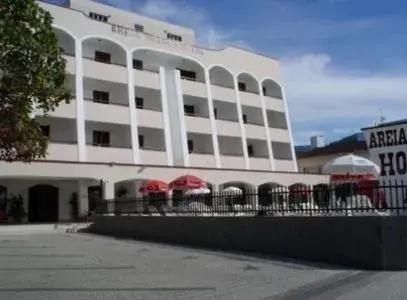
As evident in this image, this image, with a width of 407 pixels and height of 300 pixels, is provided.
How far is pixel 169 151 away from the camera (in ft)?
147

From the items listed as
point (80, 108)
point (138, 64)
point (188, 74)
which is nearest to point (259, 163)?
point (188, 74)

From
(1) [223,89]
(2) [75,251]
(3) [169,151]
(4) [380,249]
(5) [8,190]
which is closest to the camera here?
(4) [380,249]

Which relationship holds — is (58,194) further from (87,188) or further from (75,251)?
(75,251)

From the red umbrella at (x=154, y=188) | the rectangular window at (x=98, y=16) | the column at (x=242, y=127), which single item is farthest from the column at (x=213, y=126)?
the red umbrella at (x=154, y=188)

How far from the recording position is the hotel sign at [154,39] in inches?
1758

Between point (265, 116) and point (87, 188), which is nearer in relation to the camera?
point (87, 188)

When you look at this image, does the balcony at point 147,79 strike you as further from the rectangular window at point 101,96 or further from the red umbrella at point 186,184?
the red umbrella at point 186,184

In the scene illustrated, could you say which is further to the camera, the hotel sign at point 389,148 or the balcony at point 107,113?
the balcony at point 107,113

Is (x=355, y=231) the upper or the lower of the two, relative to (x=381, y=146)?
lower

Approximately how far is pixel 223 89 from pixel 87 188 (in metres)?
16.4

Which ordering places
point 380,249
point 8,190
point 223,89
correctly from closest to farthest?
point 380,249
point 8,190
point 223,89

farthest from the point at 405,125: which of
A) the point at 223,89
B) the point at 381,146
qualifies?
the point at 223,89

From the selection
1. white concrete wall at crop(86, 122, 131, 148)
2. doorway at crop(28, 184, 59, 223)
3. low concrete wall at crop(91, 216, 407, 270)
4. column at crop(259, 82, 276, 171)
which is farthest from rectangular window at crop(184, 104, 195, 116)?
low concrete wall at crop(91, 216, 407, 270)

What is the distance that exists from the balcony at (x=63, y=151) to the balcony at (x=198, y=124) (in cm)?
1048
